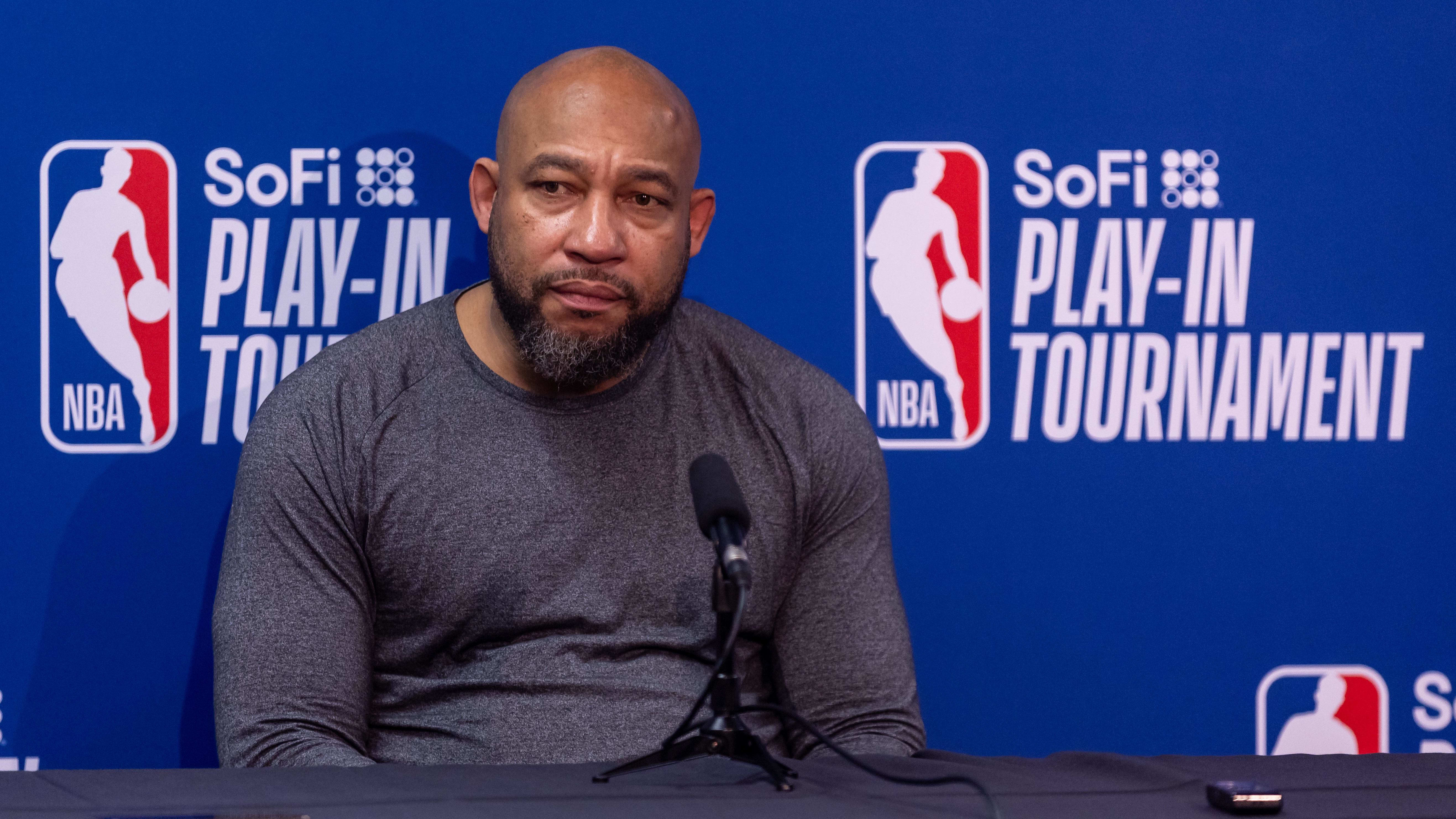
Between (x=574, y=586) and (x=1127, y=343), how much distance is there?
977 mm

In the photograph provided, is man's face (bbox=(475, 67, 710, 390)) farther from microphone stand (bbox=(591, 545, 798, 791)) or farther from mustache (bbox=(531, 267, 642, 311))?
microphone stand (bbox=(591, 545, 798, 791))

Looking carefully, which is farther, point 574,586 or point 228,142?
point 228,142

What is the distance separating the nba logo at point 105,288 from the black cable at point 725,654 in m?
1.26

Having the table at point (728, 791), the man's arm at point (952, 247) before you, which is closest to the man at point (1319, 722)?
the man's arm at point (952, 247)

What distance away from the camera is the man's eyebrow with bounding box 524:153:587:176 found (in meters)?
1.64

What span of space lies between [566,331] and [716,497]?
0.68m

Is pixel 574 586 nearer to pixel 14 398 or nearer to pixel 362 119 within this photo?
pixel 362 119

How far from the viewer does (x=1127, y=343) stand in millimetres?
2074

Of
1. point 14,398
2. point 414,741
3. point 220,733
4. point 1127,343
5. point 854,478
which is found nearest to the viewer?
point 220,733

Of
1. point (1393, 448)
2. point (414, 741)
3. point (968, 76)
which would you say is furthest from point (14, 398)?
point (1393, 448)

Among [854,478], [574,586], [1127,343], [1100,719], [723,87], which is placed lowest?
[1100,719]

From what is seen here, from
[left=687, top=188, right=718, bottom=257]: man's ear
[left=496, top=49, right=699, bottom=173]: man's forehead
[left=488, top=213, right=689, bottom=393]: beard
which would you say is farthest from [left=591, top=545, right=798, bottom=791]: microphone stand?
[left=687, top=188, right=718, bottom=257]: man's ear

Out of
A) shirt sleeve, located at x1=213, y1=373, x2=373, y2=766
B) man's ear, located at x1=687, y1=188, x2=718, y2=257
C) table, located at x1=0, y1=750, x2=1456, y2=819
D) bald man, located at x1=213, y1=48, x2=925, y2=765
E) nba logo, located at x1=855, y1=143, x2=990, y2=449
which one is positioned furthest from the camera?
nba logo, located at x1=855, y1=143, x2=990, y2=449

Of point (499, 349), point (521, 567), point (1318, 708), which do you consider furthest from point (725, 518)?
point (1318, 708)
